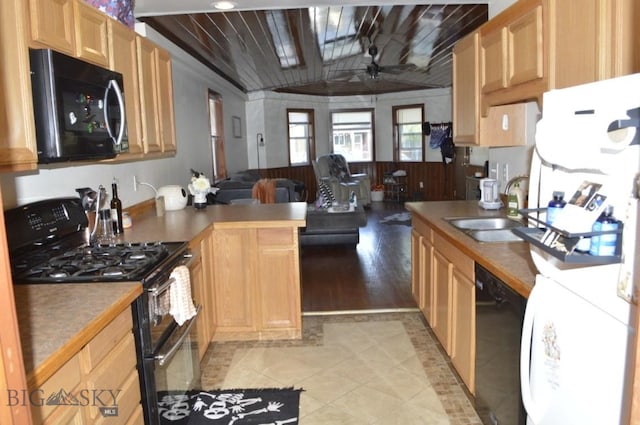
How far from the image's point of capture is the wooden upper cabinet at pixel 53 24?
1.83 metres

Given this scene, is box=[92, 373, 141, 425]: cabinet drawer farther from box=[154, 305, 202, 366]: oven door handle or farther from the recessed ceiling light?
the recessed ceiling light

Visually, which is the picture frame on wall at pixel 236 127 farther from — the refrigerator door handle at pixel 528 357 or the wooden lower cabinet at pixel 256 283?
the refrigerator door handle at pixel 528 357

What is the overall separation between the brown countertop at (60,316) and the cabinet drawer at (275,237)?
4.97 feet

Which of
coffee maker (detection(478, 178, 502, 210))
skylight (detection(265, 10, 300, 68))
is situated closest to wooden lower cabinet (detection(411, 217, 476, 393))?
coffee maker (detection(478, 178, 502, 210))

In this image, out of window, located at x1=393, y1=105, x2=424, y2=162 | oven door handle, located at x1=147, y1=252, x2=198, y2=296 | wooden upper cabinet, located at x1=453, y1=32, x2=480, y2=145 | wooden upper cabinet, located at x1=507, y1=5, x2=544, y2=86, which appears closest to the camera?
oven door handle, located at x1=147, y1=252, x2=198, y2=296

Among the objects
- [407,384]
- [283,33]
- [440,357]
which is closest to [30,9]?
[407,384]

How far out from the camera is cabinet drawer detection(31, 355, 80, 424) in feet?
3.78

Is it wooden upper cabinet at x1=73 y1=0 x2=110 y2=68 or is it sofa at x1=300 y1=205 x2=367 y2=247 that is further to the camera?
sofa at x1=300 y1=205 x2=367 y2=247

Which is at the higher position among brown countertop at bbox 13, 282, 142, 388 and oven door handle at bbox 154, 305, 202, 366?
brown countertop at bbox 13, 282, 142, 388

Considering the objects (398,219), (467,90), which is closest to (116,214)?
(467,90)

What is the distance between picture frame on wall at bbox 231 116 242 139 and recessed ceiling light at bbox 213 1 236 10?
181 inches

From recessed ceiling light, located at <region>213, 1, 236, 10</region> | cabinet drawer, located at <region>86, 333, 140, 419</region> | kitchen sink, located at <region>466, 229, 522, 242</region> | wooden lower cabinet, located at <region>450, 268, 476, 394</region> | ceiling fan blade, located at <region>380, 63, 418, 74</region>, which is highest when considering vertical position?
ceiling fan blade, located at <region>380, 63, 418, 74</region>

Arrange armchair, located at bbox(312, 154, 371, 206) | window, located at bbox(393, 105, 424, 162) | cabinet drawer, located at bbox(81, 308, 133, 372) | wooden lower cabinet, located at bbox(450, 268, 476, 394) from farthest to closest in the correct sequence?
1. window, located at bbox(393, 105, 424, 162)
2. armchair, located at bbox(312, 154, 371, 206)
3. wooden lower cabinet, located at bbox(450, 268, 476, 394)
4. cabinet drawer, located at bbox(81, 308, 133, 372)

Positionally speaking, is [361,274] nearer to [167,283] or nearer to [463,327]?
[463,327]
